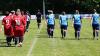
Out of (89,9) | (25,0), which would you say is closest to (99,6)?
(89,9)

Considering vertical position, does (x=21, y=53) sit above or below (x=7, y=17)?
below

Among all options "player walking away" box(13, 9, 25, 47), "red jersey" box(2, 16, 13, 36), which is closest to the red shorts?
"player walking away" box(13, 9, 25, 47)

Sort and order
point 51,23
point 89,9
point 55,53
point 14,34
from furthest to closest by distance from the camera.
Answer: point 89,9 < point 51,23 < point 14,34 < point 55,53

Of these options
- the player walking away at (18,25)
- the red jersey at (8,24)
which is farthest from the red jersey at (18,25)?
the red jersey at (8,24)

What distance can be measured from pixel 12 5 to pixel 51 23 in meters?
68.1

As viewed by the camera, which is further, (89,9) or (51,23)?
(89,9)

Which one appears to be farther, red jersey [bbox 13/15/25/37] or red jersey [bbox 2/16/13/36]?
red jersey [bbox 2/16/13/36]

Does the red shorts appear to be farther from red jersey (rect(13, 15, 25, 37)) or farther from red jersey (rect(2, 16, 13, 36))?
red jersey (rect(2, 16, 13, 36))

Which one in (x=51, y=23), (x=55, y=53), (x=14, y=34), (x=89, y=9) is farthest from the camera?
(x=89, y=9)

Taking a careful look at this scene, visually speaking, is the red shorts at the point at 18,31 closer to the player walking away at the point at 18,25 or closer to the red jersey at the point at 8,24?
the player walking away at the point at 18,25

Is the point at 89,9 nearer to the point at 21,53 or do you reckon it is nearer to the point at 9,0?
the point at 9,0

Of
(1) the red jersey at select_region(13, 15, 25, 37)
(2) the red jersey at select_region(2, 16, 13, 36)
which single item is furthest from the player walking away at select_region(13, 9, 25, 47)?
(2) the red jersey at select_region(2, 16, 13, 36)

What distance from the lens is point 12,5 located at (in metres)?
101

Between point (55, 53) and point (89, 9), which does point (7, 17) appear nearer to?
point (55, 53)
